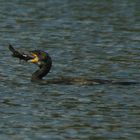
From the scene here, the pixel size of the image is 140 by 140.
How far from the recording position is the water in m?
19.0

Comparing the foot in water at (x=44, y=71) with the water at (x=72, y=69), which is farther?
the foot in water at (x=44, y=71)

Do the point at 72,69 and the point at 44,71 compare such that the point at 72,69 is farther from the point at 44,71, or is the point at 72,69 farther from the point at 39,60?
the point at 44,71

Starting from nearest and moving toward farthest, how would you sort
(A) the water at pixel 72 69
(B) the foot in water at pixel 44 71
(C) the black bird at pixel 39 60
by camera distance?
1. (A) the water at pixel 72 69
2. (B) the foot in water at pixel 44 71
3. (C) the black bird at pixel 39 60

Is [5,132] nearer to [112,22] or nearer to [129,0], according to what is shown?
[112,22]

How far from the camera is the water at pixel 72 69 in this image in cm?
1900

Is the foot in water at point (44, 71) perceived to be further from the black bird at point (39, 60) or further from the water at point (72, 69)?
the water at point (72, 69)

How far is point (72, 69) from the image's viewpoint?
2700 cm

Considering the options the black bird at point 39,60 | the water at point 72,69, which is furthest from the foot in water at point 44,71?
the water at point 72,69

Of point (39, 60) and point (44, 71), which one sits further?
point (39, 60)

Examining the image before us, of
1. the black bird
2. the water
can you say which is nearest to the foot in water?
the black bird

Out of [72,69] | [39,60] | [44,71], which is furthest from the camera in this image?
[72,69]

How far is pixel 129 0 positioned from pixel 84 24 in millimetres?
10584

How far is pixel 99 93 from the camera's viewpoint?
75.3 feet

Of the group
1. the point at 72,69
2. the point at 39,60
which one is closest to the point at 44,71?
the point at 39,60
